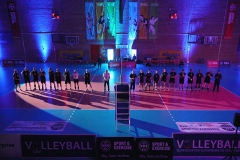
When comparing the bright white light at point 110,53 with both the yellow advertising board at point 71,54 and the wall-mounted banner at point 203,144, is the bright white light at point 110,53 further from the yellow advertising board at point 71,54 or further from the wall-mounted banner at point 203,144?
the wall-mounted banner at point 203,144

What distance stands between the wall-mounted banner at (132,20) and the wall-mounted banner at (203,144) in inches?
916

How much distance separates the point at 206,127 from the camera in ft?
37.6

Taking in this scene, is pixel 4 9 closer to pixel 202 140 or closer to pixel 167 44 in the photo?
pixel 167 44

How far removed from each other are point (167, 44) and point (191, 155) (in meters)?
23.9

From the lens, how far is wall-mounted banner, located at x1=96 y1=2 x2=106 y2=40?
29081 mm

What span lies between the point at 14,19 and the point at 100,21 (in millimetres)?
10820

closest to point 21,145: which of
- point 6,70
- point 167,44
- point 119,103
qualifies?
point 119,103

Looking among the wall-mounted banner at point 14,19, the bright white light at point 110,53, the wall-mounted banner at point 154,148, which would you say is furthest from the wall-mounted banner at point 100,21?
the wall-mounted banner at point 154,148

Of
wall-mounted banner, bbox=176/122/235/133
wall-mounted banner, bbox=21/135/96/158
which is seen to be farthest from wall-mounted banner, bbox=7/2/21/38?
wall-mounted banner, bbox=176/122/235/133

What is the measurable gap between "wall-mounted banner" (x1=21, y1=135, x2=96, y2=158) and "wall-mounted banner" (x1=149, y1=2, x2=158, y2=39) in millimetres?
23667

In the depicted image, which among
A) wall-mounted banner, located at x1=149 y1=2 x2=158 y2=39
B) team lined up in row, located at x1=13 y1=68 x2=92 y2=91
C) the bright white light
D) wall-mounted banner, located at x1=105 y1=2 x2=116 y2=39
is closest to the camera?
team lined up in row, located at x1=13 y1=68 x2=92 y2=91

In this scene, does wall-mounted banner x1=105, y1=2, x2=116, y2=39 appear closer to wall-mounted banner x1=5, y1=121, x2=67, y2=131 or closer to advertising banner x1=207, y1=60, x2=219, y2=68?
advertising banner x1=207, y1=60, x2=219, y2=68

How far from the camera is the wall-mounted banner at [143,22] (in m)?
28.9

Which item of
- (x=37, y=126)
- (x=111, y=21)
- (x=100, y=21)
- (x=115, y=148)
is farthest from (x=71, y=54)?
(x=115, y=148)
